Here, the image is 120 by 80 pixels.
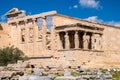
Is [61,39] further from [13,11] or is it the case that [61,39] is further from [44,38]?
[13,11]

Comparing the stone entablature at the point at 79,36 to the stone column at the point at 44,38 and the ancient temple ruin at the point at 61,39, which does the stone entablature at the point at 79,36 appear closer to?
the ancient temple ruin at the point at 61,39

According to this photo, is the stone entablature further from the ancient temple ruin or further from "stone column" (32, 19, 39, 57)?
"stone column" (32, 19, 39, 57)

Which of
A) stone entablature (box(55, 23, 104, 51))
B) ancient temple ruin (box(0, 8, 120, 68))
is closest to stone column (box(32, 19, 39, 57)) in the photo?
ancient temple ruin (box(0, 8, 120, 68))

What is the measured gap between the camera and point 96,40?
135ft

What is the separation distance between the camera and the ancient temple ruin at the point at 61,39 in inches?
1455

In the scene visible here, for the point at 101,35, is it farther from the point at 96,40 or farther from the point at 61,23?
the point at 61,23

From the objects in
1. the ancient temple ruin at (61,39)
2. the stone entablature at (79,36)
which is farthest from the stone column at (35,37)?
the stone entablature at (79,36)

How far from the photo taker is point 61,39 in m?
39.5

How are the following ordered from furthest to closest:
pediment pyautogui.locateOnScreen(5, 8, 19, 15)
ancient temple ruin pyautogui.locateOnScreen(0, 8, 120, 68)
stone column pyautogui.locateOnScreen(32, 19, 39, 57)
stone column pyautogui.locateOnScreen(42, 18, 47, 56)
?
pediment pyautogui.locateOnScreen(5, 8, 19, 15)
stone column pyautogui.locateOnScreen(32, 19, 39, 57)
stone column pyautogui.locateOnScreen(42, 18, 47, 56)
ancient temple ruin pyautogui.locateOnScreen(0, 8, 120, 68)

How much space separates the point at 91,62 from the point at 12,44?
40.9 ft

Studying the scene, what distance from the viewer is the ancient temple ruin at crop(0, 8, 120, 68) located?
37.0 m

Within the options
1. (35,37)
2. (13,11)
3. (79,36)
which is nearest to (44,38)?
(35,37)

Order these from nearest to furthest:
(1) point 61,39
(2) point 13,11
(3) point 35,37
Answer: (1) point 61,39 → (3) point 35,37 → (2) point 13,11

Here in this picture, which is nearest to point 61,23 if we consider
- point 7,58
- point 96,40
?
point 96,40
